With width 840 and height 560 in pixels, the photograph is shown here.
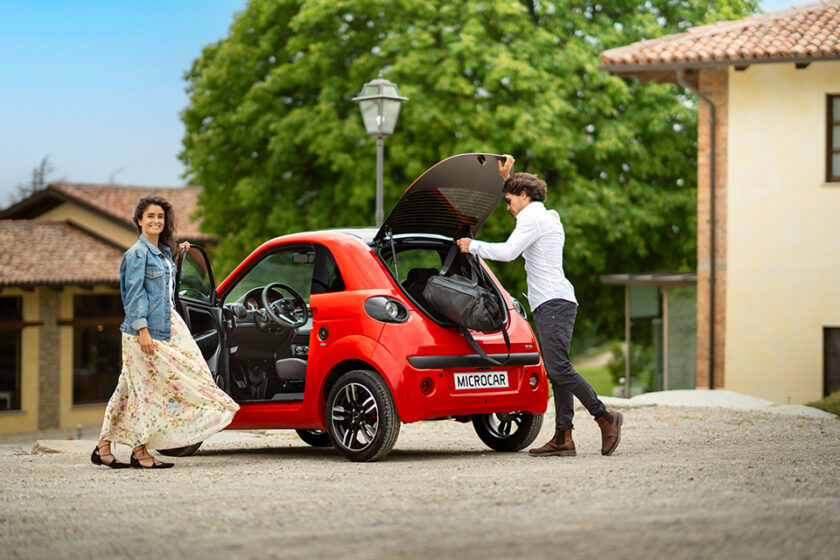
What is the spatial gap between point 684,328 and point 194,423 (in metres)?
17.4

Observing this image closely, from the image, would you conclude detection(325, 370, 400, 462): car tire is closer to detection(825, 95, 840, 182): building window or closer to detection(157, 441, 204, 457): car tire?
detection(157, 441, 204, 457): car tire

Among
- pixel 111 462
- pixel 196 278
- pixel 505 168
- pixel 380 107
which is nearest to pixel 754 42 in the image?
pixel 380 107

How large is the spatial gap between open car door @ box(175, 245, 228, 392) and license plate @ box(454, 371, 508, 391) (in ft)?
6.56

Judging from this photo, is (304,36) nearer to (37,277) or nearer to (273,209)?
(273,209)

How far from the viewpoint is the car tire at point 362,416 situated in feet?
25.9

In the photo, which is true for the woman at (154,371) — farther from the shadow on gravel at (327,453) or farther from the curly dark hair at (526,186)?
the curly dark hair at (526,186)

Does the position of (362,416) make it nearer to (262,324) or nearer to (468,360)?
(468,360)

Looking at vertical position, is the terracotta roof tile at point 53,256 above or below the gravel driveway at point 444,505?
above

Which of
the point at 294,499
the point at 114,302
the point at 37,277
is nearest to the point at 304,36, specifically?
the point at 37,277

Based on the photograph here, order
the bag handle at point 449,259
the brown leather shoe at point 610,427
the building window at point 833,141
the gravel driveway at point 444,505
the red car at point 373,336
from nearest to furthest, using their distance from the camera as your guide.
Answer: the gravel driveway at point 444,505, the red car at point 373,336, the brown leather shoe at point 610,427, the bag handle at point 449,259, the building window at point 833,141

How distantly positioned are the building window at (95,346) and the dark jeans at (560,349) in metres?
27.1

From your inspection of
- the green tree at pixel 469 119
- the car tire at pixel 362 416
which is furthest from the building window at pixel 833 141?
the car tire at pixel 362 416

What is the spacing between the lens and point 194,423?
324 inches

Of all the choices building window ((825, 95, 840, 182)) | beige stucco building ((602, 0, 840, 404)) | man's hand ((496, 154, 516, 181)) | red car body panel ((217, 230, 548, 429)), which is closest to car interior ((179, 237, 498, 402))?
red car body panel ((217, 230, 548, 429))
